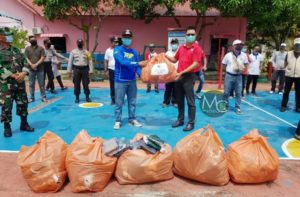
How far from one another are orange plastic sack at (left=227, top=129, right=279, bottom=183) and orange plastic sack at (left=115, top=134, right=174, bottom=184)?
790 millimetres

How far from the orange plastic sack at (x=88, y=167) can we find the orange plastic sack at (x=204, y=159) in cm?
84

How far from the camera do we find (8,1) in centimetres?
1966

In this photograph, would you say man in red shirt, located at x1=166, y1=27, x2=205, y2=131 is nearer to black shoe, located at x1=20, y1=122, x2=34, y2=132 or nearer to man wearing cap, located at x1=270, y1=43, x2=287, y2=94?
black shoe, located at x1=20, y1=122, x2=34, y2=132

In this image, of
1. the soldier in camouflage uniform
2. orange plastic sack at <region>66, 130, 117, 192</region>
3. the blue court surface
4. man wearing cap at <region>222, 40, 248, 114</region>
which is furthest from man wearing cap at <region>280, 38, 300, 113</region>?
the soldier in camouflage uniform

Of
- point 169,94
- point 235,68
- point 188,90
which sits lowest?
point 169,94

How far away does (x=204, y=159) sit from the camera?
3.51 metres

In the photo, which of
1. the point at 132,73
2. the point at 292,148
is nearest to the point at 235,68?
the point at 292,148

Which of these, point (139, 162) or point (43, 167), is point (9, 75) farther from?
point (139, 162)

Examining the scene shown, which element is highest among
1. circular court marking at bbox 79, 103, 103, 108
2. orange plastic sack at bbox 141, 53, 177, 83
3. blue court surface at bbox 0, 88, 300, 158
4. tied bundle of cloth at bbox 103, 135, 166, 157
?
orange plastic sack at bbox 141, 53, 177, 83

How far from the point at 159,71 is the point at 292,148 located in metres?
2.54

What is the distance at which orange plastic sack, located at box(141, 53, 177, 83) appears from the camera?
524 centimetres

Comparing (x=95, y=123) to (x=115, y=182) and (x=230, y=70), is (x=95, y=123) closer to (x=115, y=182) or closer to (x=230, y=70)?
(x=115, y=182)

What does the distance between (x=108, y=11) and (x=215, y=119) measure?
12875 millimetres

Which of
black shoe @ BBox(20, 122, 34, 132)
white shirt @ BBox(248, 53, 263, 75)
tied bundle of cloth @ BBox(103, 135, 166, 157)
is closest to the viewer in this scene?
tied bundle of cloth @ BBox(103, 135, 166, 157)
